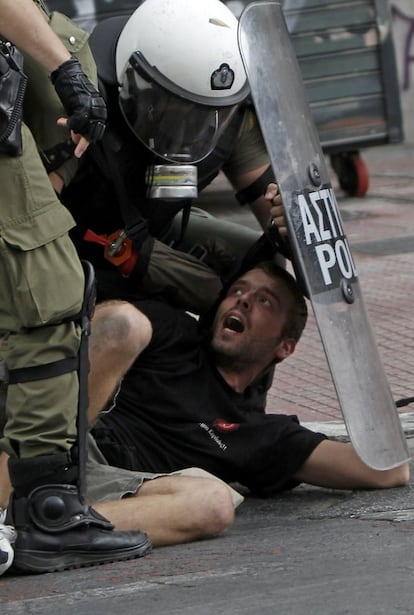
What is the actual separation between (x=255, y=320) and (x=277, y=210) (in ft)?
1.22

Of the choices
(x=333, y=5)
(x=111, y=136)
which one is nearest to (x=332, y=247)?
(x=111, y=136)

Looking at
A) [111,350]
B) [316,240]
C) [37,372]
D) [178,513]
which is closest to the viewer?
[37,372]

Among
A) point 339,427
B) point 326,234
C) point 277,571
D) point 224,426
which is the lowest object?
point 339,427

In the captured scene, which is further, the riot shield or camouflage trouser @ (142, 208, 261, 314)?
camouflage trouser @ (142, 208, 261, 314)

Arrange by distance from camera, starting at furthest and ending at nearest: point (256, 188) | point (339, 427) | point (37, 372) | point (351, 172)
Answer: point (351, 172) → point (339, 427) → point (256, 188) → point (37, 372)

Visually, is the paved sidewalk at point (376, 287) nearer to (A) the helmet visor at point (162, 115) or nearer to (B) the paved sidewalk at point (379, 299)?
(B) the paved sidewalk at point (379, 299)

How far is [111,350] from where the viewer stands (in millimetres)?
3850

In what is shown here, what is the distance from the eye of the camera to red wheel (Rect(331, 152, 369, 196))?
1086 cm

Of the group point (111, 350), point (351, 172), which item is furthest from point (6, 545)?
point (351, 172)

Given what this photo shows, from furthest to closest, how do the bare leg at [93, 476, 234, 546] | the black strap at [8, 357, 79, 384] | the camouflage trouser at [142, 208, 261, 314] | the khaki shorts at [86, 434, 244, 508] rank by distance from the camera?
the camouflage trouser at [142, 208, 261, 314] < the khaki shorts at [86, 434, 244, 508] < the bare leg at [93, 476, 234, 546] < the black strap at [8, 357, 79, 384]

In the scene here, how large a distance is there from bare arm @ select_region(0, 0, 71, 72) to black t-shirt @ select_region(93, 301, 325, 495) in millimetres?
1078

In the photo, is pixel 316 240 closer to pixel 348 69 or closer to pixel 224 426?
pixel 224 426

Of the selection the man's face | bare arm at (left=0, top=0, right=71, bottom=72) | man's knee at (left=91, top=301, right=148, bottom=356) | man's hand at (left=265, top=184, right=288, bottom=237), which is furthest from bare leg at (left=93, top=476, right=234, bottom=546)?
bare arm at (left=0, top=0, right=71, bottom=72)

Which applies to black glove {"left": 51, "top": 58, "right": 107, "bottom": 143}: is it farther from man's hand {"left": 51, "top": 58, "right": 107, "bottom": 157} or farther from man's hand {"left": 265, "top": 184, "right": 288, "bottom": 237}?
man's hand {"left": 265, "top": 184, "right": 288, "bottom": 237}
